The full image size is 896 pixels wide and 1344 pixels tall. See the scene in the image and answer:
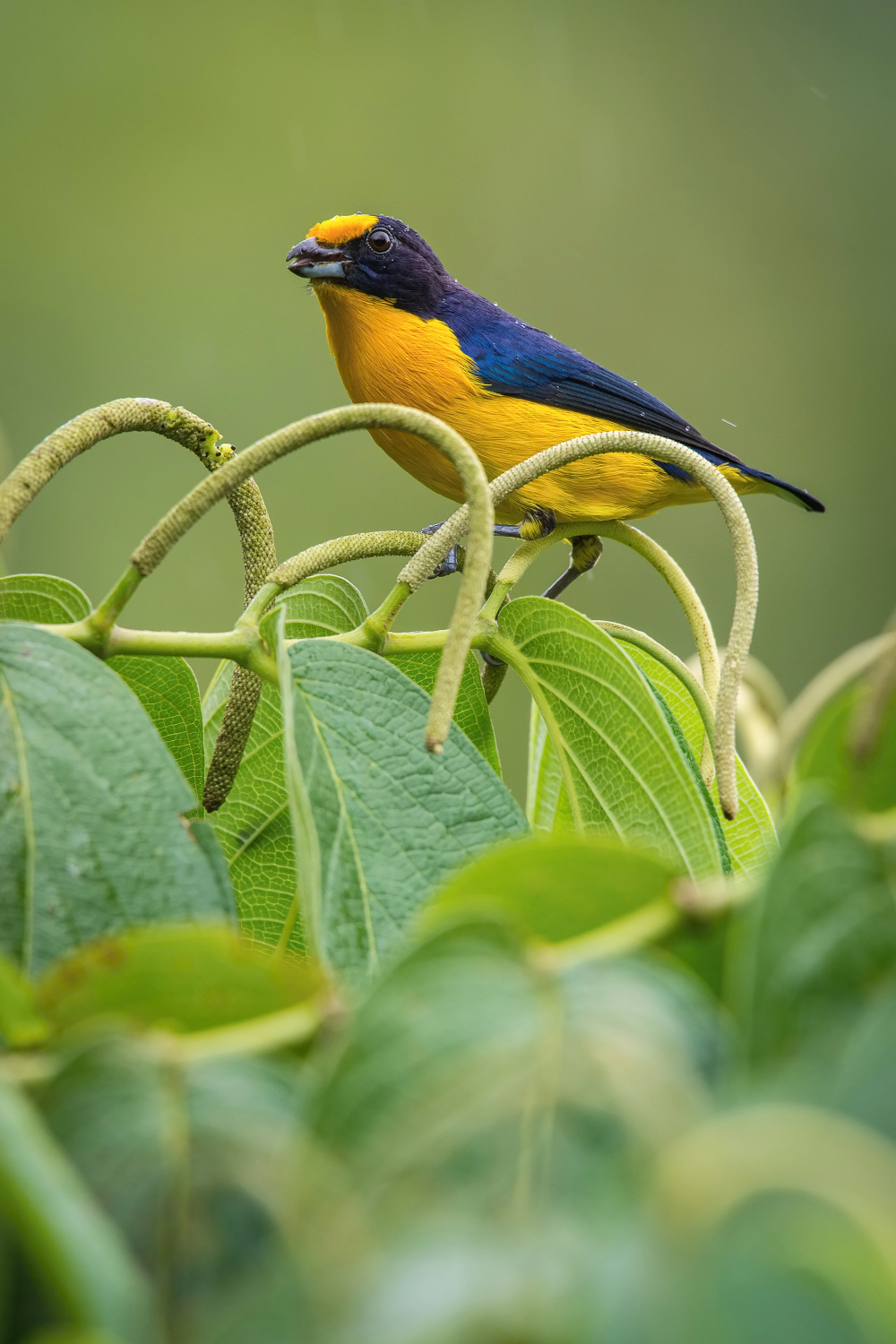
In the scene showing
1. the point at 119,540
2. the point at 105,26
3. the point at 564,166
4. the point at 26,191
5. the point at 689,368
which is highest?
the point at 105,26

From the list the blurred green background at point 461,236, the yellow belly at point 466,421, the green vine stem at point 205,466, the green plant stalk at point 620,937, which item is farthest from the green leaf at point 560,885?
the blurred green background at point 461,236

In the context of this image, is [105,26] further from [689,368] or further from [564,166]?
[689,368]

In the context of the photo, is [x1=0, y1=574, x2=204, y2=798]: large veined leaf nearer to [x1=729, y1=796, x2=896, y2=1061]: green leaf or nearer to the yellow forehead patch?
[x1=729, y1=796, x2=896, y2=1061]: green leaf

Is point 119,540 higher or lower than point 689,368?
lower

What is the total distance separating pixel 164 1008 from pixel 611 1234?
0.20 ft

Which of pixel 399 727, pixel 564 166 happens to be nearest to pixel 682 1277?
pixel 399 727

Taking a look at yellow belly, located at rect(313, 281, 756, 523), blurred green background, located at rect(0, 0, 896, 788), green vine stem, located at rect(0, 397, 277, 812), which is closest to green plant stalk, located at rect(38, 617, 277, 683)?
green vine stem, located at rect(0, 397, 277, 812)

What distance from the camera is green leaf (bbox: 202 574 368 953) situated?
286 millimetres

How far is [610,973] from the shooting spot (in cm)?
12

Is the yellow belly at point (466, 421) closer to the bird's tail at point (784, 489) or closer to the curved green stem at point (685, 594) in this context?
the bird's tail at point (784, 489)

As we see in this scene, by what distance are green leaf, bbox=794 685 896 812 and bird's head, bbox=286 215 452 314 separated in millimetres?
628

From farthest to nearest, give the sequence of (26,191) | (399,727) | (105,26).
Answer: (105,26), (26,191), (399,727)

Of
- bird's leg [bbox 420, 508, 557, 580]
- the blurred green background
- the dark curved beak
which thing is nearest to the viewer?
bird's leg [bbox 420, 508, 557, 580]

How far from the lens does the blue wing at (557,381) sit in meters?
0.69
